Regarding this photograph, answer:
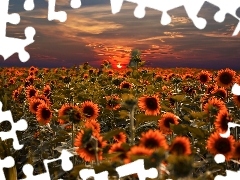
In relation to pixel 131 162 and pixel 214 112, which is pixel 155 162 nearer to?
pixel 131 162

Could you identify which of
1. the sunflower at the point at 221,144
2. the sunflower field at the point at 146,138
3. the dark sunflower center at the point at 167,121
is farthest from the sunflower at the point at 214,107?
the sunflower at the point at 221,144

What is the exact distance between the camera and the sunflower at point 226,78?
543 cm

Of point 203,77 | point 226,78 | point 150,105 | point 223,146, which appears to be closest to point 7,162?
point 223,146

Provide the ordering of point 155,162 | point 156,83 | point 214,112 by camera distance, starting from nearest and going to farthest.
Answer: point 155,162 < point 214,112 < point 156,83

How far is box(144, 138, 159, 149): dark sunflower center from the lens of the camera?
262cm

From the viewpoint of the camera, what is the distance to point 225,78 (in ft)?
18.0

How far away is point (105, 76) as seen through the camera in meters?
9.65

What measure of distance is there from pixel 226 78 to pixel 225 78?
0.05 ft

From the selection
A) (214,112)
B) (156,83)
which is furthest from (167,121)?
(156,83)

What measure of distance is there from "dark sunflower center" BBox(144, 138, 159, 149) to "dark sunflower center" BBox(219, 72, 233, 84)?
9.88 feet

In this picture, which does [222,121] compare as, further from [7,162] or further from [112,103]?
[112,103]

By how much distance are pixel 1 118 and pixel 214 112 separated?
1586 mm

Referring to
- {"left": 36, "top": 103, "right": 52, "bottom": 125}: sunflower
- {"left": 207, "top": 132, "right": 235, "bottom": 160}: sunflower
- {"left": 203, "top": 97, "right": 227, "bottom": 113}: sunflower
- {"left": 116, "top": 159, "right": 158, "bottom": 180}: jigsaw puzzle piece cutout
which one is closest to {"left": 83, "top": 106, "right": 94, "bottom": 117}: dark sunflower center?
{"left": 36, "top": 103, "right": 52, "bottom": 125}: sunflower

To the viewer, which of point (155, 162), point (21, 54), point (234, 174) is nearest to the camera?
point (155, 162)
